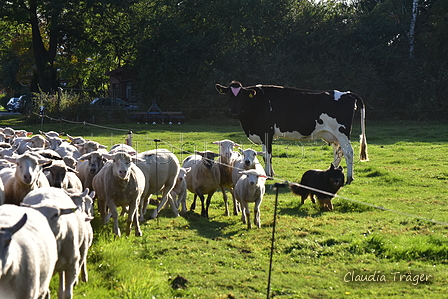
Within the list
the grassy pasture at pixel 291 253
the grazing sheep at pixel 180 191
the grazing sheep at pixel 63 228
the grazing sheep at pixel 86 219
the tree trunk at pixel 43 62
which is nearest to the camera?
the grazing sheep at pixel 63 228

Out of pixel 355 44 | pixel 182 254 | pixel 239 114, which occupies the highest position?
pixel 355 44

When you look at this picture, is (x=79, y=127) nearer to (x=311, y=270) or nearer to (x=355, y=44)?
(x=355, y=44)

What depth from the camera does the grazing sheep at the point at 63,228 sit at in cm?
509

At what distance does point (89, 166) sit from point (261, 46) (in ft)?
93.9

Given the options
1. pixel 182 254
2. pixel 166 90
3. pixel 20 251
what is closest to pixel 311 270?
pixel 182 254

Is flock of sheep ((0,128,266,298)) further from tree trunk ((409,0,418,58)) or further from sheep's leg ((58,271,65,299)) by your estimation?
tree trunk ((409,0,418,58))

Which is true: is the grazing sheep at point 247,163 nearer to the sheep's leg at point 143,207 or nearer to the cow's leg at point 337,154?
the sheep's leg at point 143,207

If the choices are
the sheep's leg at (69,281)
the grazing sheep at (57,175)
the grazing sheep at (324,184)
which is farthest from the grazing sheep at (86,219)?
the grazing sheep at (324,184)

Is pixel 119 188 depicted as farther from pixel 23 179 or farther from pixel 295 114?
pixel 295 114

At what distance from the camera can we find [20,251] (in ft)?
13.6

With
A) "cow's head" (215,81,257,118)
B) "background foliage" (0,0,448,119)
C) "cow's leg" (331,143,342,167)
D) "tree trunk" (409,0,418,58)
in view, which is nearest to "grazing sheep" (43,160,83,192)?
"cow's head" (215,81,257,118)

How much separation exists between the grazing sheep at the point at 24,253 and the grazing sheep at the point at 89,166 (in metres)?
4.95

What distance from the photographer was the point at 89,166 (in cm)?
986

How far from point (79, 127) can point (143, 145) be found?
8.90m
